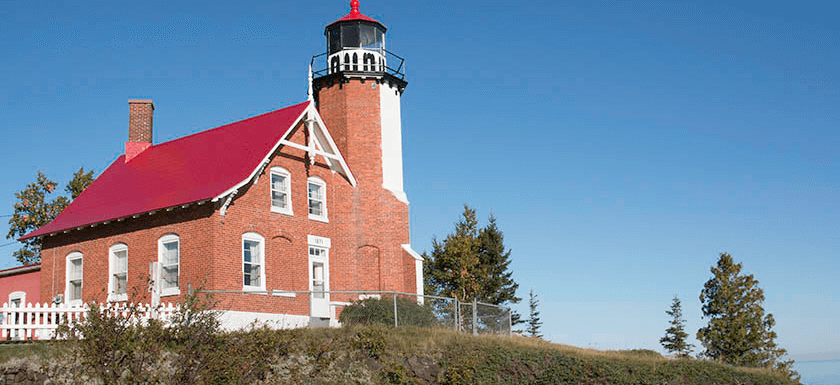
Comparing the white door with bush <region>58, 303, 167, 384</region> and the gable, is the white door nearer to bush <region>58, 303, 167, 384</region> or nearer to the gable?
the gable

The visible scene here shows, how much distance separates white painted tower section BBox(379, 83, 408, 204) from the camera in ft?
105

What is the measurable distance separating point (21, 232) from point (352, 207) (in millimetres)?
18226

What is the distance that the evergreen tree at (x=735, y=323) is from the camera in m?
40.8

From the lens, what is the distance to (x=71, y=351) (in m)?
16.8

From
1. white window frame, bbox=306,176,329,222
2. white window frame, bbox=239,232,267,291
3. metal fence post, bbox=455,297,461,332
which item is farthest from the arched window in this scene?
metal fence post, bbox=455,297,461,332

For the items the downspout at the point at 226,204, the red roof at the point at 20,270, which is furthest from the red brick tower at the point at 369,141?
the red roof at the point at 20,270

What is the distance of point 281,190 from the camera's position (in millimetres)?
28344

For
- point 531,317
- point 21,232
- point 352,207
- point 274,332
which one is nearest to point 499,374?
point 274,332

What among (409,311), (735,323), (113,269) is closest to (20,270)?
(113,269)

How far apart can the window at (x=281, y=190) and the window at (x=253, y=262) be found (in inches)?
58.0

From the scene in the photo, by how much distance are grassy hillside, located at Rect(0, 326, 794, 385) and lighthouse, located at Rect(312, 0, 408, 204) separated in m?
10.3

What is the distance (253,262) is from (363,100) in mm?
8094

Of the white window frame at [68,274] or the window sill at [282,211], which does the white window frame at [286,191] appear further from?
the white window frame at [68,274]

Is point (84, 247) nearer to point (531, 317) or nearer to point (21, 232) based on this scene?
point (21, 232)
